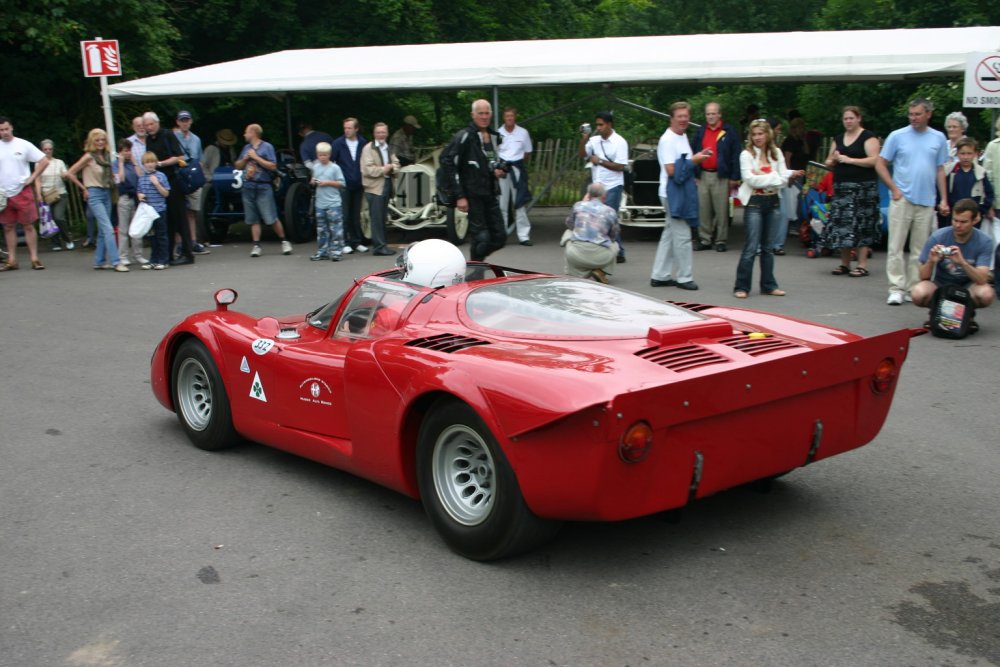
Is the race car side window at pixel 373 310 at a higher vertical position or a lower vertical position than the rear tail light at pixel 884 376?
higher

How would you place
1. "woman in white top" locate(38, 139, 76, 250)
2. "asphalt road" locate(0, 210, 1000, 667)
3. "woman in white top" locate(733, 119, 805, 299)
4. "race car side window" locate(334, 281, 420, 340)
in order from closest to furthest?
1. "asphalt road" locate(0, 210, 1000, 667)
2. "race car side window" locate(334, 281, 420, 340)
3. "woman in white top" locate(733, 119, 805, 299)
4. "woman in white top" locate(38, 139, 76, 250)

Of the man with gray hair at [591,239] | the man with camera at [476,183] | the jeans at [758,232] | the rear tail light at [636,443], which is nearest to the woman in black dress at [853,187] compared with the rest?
the jeans at [758,232]

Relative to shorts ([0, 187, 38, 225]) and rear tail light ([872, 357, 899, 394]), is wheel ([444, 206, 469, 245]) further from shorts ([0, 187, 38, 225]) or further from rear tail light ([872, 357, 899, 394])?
rear tail light ([872, 357, 899, 394])

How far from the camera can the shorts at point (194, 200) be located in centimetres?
1520

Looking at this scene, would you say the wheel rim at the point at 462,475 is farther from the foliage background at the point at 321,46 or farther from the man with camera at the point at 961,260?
the foliage background at the point at 321,46

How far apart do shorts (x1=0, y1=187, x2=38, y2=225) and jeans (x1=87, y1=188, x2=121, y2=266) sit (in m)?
0.73

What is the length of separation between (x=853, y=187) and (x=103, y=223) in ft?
30.4

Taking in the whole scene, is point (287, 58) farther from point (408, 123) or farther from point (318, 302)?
point (318, 302)

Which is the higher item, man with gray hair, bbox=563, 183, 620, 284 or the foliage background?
the foliage background

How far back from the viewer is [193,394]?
6.48 m

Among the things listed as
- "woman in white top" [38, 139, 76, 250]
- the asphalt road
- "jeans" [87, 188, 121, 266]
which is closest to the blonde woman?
"jeans" [87, 188, 121, 266]

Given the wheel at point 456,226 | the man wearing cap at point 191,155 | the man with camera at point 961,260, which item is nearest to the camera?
the man with camera at point 961,260

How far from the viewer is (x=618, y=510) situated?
4016 millimetres

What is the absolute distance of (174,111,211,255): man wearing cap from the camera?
50.3 feet
